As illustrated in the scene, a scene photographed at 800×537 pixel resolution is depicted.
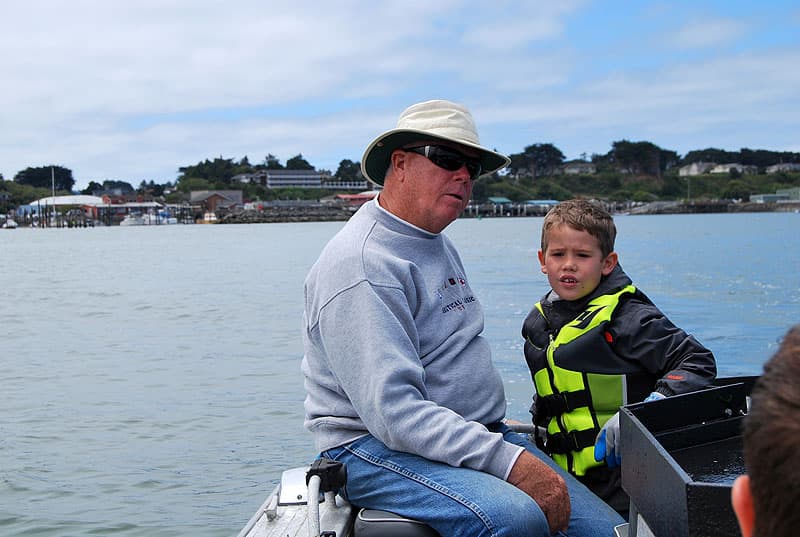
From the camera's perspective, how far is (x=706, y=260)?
3744cm

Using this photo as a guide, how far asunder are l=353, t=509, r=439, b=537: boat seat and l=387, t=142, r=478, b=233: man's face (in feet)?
3.22

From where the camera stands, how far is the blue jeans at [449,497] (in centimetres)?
259

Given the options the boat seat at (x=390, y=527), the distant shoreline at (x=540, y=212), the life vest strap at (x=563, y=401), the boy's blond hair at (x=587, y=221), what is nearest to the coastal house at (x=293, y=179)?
the distant shoreline at (x=540, y=212)

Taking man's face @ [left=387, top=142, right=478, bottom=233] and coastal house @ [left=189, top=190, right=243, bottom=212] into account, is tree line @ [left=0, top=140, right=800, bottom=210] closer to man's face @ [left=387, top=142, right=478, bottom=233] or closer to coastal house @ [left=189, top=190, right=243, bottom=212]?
coastal house @ [left=189, top=190, right=243, bottom=212]

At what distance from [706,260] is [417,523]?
37009 millimetres

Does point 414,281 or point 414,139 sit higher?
point 414,139

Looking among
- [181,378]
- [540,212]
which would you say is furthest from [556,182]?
[181,378]

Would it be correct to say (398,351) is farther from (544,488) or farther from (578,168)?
(578,168)

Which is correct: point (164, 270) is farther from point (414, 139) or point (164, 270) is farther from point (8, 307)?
point (414, 139)

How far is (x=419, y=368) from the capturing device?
9.13ft

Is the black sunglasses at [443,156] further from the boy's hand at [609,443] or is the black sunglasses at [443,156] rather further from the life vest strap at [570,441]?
the life vest strap at [570,441]

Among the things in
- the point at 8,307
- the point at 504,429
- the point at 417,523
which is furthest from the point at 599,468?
the point at 8,307

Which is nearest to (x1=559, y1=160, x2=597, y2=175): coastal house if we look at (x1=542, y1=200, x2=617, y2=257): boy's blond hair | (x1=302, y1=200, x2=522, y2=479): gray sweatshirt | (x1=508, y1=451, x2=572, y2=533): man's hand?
(x1=542, y1=200, x2=617, y2=257): boy's blond hair

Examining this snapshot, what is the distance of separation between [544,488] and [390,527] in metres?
0.49
